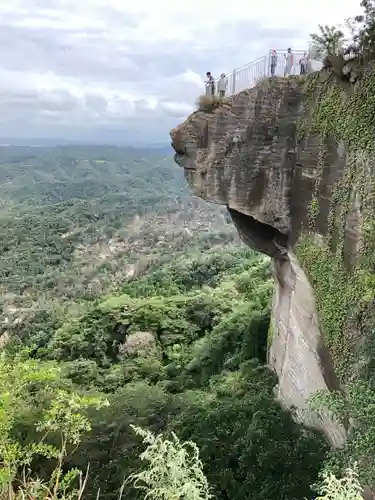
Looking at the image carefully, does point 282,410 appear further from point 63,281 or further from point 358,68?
point 63,281

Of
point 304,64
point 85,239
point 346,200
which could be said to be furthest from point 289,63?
point 85,239

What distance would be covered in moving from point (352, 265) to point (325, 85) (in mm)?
3928

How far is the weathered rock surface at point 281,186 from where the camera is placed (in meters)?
10.8

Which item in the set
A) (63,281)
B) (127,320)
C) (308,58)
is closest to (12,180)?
(63,281)

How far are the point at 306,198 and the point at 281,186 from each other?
94cm

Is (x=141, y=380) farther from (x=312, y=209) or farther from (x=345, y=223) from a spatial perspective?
(x=345, y=223)

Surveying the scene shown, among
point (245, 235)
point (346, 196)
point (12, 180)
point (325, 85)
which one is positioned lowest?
point (12, 180)

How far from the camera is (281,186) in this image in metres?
12.2

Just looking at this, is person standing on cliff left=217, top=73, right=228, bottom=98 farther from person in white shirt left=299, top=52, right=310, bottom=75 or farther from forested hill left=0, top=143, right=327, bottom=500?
forested hill left=0, top=143, right=327, bottom=500

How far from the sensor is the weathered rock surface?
35.4 feet

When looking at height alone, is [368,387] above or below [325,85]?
below

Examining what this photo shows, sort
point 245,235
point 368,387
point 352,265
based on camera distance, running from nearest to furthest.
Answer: point 368,387 < point 352,265 < point 245,235

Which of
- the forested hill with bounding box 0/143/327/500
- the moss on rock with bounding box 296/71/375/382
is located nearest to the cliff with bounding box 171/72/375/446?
the moss on rock with bounding box 296/71/375/382

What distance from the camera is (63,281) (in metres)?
55.5
